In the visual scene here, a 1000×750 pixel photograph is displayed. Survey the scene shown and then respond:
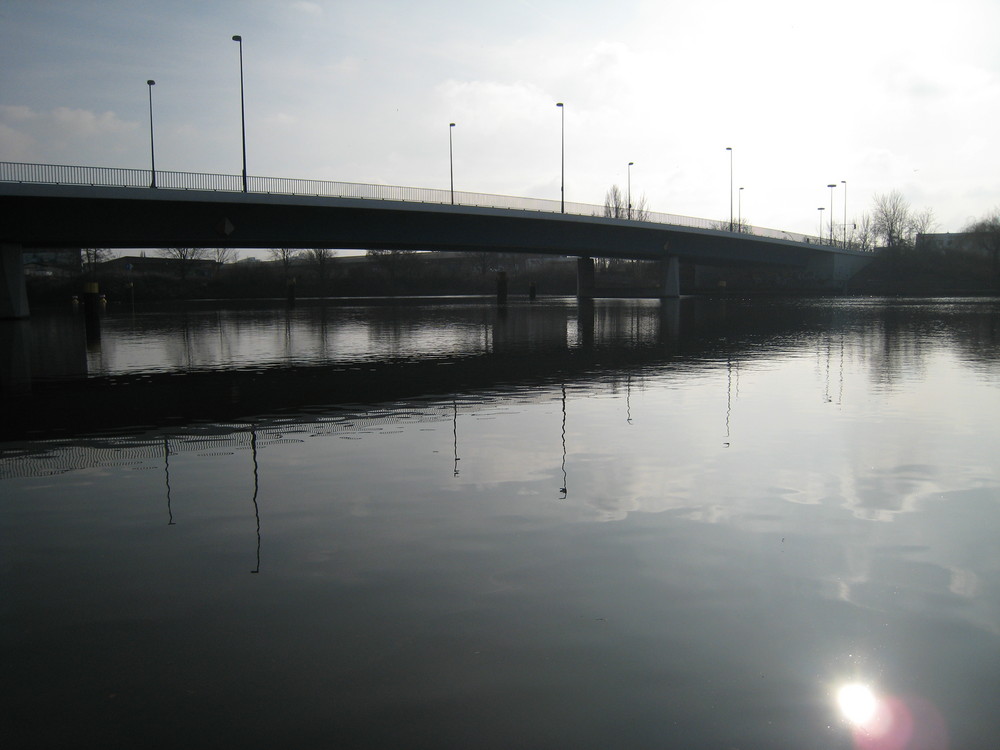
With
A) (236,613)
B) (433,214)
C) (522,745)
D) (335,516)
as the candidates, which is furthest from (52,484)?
(433,214)

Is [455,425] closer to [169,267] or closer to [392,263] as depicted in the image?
[392,263]

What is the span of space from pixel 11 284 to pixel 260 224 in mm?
12589

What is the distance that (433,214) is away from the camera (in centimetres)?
4872

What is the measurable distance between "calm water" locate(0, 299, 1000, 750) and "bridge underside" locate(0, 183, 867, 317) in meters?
28.8

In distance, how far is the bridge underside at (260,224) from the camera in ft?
120


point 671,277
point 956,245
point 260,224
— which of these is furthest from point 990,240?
point 260,224

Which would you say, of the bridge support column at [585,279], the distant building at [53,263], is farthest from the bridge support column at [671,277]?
the distant building at [53,263]

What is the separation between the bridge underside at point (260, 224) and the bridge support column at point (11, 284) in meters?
0.06

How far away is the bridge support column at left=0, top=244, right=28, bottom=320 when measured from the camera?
38594 millimetres

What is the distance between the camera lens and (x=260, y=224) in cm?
4234

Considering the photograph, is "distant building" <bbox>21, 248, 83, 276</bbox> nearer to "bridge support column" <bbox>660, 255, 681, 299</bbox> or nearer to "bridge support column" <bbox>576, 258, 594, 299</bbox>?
"bridge support column" <bbox>576, 258, 594, 299</bbox>

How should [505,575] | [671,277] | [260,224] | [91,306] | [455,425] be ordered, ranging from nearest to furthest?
[505,575]
[455,425]
[91,306]
[260,224]
[671,277]

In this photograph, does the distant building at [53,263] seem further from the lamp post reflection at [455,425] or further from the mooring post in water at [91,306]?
the lamp post reflection at [455,425]

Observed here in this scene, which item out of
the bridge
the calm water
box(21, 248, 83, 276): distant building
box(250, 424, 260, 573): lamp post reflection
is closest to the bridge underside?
the bridge
